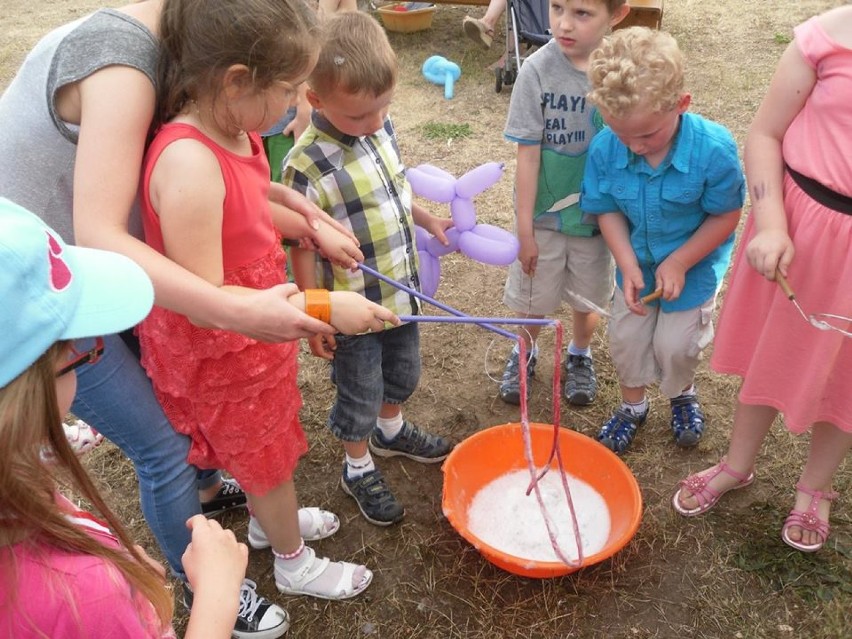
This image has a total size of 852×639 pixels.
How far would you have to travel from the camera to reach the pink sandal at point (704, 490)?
236 cm

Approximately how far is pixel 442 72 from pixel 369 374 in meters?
4.23

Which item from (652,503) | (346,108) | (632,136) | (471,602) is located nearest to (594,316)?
(652,503)

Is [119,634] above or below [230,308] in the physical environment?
below

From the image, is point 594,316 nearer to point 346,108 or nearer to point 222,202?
point 346,108

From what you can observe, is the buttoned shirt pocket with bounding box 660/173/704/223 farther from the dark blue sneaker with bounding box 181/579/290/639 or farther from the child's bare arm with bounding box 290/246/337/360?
the dark blue sneaker with bounding box 181/579/290/639

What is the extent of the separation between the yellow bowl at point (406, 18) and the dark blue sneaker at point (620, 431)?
512 centimetres

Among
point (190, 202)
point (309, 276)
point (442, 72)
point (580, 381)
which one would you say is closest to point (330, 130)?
point (309, 276)

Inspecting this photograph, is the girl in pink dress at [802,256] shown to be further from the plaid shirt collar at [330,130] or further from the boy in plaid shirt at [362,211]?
the plaid shirt collar at [330,130]

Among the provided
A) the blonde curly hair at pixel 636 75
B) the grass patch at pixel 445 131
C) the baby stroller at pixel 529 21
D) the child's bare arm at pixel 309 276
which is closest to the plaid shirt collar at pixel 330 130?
the child's bare arm at pixel 309 276

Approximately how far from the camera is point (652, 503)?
7.99 feet

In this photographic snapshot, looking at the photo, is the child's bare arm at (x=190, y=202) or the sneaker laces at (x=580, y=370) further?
the sneaker laces at (x=580, y=370)

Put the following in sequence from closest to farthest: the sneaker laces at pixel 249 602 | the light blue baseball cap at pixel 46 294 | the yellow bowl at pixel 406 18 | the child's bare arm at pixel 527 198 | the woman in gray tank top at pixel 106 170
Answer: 1. the light blue baseball cap at pixel 46 294
2. the woman in gray tank top at pixel 106 170
3. the sneaker laces at pixel 249 602
4. the child's bare arm at pixel 527 198
5. the yellow bowl at pixel 406 18

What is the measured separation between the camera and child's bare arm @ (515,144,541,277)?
239 centimetres

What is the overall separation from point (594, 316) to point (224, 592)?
202 cm
